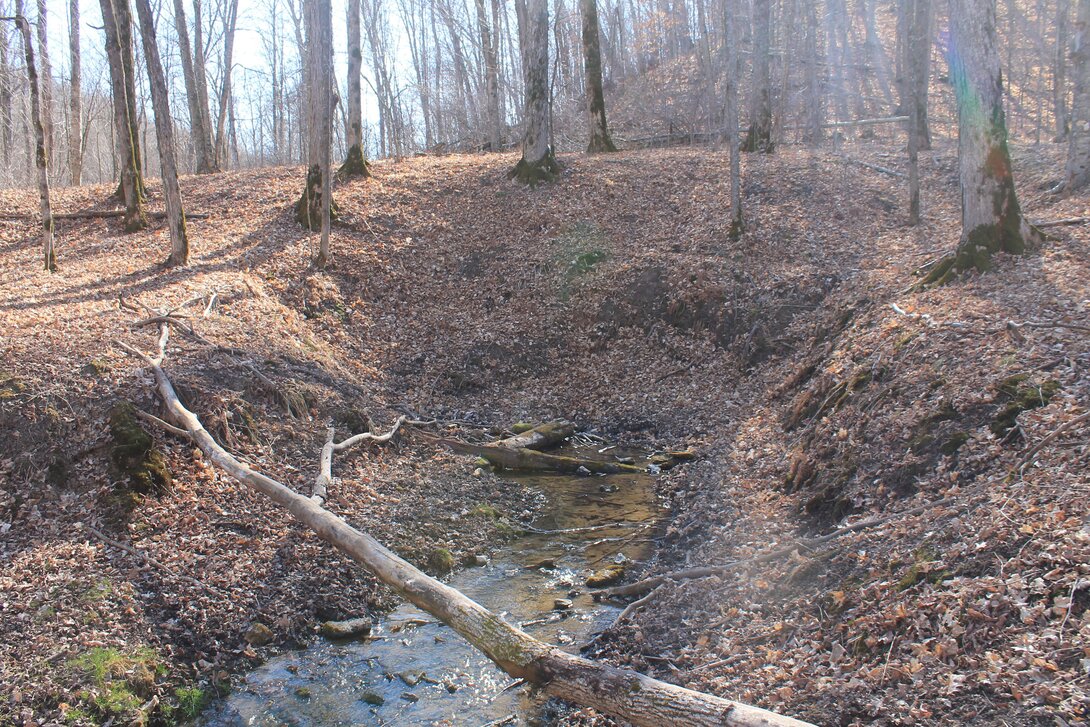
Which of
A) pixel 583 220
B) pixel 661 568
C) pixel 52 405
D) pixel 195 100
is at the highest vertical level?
pixel 195 100

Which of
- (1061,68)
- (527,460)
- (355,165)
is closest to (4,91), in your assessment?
(355,165)

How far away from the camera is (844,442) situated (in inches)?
347

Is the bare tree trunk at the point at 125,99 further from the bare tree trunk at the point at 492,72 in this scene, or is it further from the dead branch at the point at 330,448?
the bare tree trunk at the point at 492,72

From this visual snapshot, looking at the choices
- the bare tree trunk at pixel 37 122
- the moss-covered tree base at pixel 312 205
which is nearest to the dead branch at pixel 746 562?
the bare tree trunk at pixel 37 122

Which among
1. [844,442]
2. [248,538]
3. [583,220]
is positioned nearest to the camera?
[248,538]

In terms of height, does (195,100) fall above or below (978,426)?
above

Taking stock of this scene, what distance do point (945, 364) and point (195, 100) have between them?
85.4ft

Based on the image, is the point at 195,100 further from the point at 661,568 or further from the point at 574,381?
the point at 661,568

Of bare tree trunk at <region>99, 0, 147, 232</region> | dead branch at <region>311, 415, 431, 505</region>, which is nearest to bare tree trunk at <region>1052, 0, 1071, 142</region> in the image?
dead branch at <region>311, 415, 431, 505</region>

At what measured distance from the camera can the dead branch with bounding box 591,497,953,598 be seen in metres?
6.61

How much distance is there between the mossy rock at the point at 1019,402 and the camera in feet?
22.2

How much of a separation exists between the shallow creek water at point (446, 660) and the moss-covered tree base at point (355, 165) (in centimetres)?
1529

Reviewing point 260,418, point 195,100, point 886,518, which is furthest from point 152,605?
point 195,100

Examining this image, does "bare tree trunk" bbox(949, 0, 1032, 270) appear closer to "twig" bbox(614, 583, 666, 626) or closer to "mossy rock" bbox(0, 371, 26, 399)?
"twig" bbox(614, 583, 666, 626)
